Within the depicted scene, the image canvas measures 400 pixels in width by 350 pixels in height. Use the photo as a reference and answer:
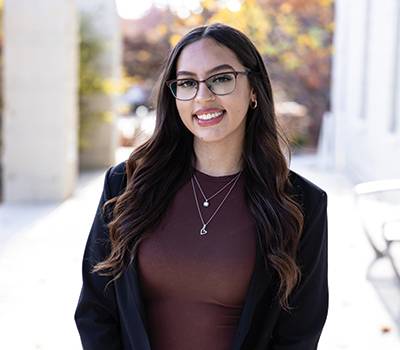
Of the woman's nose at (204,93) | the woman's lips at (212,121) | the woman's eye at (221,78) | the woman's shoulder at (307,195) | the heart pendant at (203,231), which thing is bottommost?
the heart pendant at (203,231)

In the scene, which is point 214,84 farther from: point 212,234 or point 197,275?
point 197,275

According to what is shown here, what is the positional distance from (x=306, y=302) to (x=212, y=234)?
360mm

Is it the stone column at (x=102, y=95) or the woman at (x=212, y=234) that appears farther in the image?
the stone column at (x=102, y=95)

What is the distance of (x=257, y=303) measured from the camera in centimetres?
216

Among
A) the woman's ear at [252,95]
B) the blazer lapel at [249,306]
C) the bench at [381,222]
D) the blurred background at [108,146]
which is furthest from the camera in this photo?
the bench at [381,222]

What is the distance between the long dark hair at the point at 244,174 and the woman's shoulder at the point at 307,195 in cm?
3

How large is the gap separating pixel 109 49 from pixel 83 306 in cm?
1178

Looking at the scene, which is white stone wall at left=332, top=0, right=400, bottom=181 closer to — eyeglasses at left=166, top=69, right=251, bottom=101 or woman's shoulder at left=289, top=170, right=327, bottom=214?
woman's shoulder at left=289, top=170, right=327, bottom=214

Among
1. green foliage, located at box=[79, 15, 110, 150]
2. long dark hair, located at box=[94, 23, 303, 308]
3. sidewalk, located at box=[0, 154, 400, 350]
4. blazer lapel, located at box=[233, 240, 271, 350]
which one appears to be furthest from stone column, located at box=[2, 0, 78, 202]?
blazer lapel, located at box=[233, 240, 271, 350]

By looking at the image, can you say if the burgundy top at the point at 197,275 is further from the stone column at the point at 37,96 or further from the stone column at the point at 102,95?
the stone column at the point at 102,95

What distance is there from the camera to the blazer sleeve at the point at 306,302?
2.26 m

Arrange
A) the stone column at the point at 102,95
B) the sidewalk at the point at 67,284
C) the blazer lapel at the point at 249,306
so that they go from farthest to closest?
the stone column at the point at 102,95 < the sidewalk at the point at 67,284 < the blazer lapel at the point at 249,306

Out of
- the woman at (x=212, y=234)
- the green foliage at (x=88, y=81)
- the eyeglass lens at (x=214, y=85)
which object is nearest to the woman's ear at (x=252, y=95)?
the woman at (x=212, y=234)

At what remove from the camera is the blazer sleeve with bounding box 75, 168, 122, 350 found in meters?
2.30
